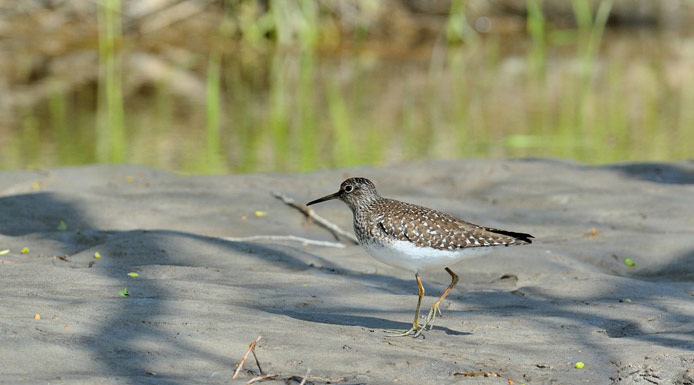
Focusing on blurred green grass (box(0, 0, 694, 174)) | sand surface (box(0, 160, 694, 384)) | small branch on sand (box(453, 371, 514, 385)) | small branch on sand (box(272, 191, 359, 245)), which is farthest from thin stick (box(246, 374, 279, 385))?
blurred green grass (box(0, 0, 694, 174))

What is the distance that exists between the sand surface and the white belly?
0.31 meters

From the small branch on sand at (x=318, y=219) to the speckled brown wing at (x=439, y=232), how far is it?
1.84 m

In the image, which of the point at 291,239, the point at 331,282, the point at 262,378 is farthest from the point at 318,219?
the point at 262,378

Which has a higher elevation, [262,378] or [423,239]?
[423,239]

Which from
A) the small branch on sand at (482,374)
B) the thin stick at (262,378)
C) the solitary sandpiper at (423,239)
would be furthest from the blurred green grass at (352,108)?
the thin stick at (262,378)

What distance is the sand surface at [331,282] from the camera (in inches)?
159

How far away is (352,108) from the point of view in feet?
44.9

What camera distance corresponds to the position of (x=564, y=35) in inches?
850

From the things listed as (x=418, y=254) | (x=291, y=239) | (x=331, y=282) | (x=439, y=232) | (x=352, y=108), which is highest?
(x=439, y=232)

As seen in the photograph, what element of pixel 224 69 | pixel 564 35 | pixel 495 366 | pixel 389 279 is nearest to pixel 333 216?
pixel 389 279

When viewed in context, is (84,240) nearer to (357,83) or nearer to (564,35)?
(357,83)

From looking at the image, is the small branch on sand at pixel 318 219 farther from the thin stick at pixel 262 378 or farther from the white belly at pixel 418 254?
the thin stick at pixel 262 378

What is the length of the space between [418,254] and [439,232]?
15 centimetres

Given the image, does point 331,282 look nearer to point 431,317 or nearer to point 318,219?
point 431,317
